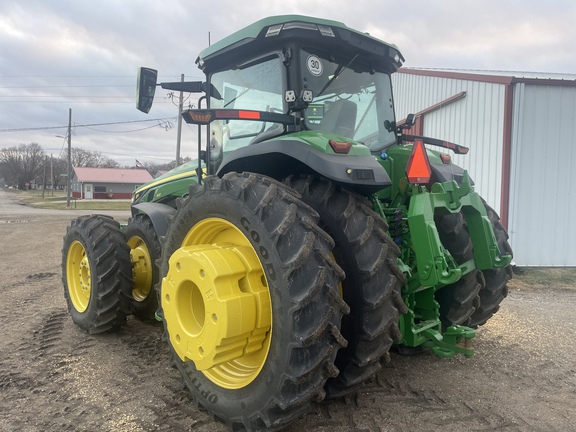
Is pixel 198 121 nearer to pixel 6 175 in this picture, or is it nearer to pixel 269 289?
pixel 269 289

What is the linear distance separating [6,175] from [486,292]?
119259 mm

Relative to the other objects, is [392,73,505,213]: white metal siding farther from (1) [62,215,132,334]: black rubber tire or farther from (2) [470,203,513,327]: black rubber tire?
(1) [62,215,132,334]: black rubber tire

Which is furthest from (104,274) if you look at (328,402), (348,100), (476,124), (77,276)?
(476,124)

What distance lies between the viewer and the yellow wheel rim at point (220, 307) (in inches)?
93.4

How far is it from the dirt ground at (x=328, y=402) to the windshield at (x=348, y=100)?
186cm

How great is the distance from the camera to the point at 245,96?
351cm

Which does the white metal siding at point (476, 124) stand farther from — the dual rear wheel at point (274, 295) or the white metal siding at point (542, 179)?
the dual rear wheel at point (274, 295)

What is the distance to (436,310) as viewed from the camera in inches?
119

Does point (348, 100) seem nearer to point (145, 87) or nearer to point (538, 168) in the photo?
point (145, 87)

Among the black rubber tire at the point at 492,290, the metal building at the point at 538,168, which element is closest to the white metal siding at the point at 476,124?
the metal building at the point at 538,168

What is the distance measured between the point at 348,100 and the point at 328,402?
2.20 m

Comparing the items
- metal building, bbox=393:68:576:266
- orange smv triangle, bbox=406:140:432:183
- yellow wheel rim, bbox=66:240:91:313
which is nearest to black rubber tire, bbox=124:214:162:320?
yellow wheel rim, bbox=66:240:91:313

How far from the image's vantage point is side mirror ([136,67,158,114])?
3.63 meters

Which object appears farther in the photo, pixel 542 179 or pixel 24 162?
pixel 24 162
